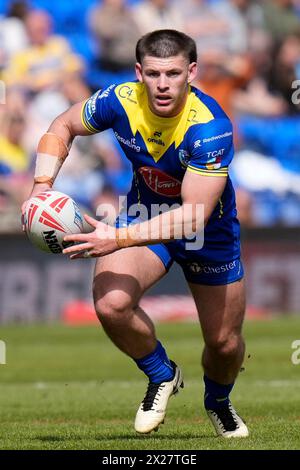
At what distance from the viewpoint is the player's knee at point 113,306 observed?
7.61 m

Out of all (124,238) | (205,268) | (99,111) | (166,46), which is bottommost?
(205,268)

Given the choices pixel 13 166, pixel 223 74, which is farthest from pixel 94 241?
pixel 223 74

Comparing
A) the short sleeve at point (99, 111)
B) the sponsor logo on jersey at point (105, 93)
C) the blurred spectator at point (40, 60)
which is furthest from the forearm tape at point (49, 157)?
the blurred spectator at point (40, 60)

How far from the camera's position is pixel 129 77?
26797mm

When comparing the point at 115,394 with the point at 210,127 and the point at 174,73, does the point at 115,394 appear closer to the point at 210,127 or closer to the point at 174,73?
the point at 210,127

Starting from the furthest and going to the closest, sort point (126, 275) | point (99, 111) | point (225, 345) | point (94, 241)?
point (225, 345), point (99, 111), point (126, 275), point (94, 241)

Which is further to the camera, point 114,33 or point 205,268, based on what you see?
point 114,33

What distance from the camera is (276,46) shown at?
2644 centimetres

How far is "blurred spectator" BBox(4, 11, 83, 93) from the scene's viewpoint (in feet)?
86.7

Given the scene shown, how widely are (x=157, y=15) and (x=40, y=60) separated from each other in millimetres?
3034

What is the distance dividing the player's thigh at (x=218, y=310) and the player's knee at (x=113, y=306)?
2.25ft

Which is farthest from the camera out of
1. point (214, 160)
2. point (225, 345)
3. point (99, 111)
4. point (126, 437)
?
point (225, 345)

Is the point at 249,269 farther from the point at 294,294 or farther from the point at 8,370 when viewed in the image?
the point at 8,370

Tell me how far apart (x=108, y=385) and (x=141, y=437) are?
16.5 feet
